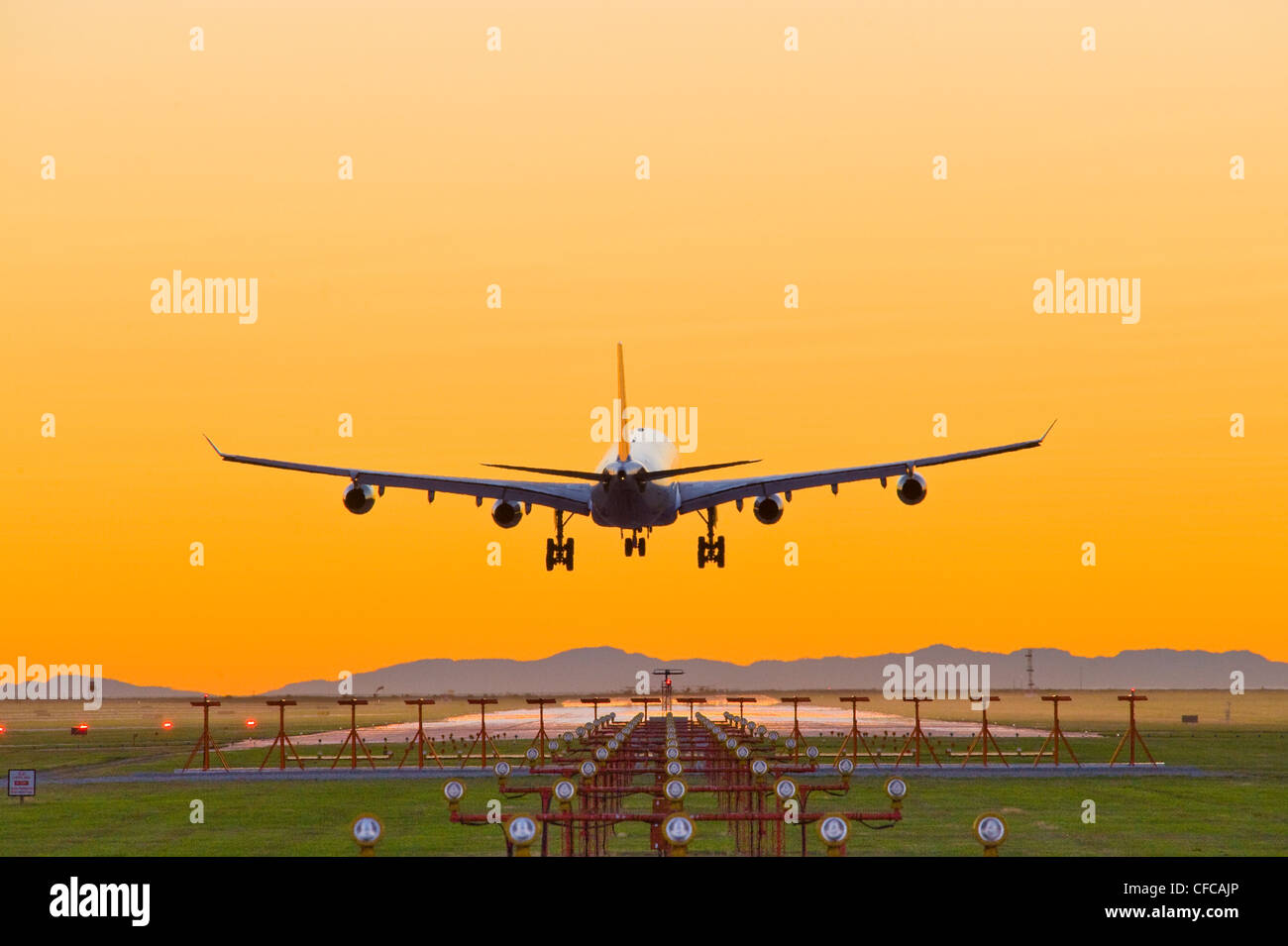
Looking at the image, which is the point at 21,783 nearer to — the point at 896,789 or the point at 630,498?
the point at 630,498

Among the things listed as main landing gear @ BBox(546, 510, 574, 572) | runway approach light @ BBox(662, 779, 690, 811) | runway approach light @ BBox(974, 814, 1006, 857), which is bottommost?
runway approach light @ BBox(974, 814, 1006, 857)

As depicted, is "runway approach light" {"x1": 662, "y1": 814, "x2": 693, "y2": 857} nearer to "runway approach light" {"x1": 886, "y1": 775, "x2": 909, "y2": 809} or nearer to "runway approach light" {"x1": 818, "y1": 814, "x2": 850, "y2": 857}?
"runway approach light" {"x1": 818, "y1": 814, "x2": 850, "y2": 857}

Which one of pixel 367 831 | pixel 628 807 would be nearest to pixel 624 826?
pixel 628 807

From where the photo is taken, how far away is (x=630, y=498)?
192 feet

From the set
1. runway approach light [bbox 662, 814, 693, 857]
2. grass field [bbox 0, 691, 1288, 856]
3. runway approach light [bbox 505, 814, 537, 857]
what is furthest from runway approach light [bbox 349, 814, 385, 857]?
grass field [bbox 0, 691, 1288, 856]

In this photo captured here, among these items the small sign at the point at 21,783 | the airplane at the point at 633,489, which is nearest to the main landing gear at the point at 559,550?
the airplane at the point at 633,489

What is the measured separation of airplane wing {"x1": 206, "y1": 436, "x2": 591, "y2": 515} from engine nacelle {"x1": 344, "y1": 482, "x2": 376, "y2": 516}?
0.86 metres

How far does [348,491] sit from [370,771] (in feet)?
121

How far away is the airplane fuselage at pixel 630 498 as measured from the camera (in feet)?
190

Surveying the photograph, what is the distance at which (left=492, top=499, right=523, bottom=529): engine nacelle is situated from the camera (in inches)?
2527

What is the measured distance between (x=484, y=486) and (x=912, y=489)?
19168 mm

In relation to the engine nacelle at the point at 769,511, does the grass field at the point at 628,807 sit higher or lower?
lower

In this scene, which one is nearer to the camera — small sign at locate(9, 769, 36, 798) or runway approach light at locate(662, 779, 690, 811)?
runway approach light at locate(662, 779, 690, 811)

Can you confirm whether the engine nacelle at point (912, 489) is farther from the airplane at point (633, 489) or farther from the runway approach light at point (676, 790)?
the runway approach light at point (676, 790)
